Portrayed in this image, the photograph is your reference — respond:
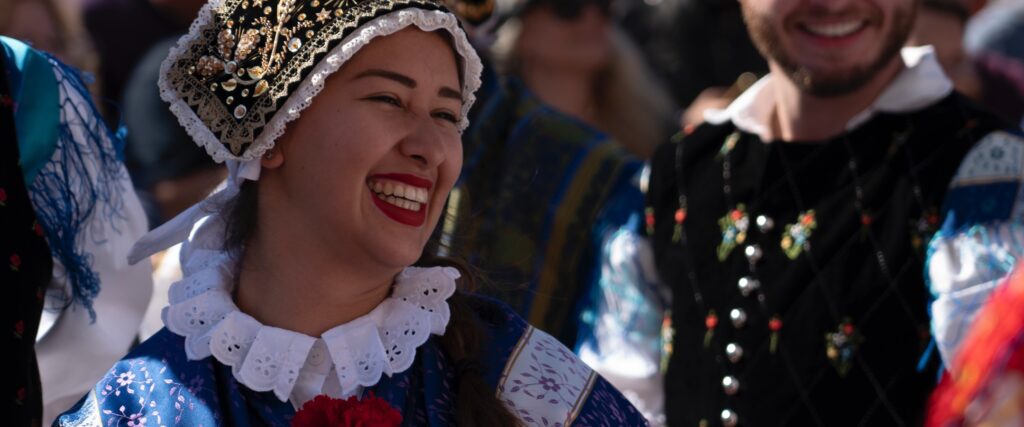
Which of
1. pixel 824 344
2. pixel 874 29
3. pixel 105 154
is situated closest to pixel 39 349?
pixel 105 154

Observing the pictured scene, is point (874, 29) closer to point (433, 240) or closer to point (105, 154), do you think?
point (433, 240)

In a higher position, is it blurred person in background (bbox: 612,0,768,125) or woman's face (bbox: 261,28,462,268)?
blurred person in background (bbox: 612,0,768,125)

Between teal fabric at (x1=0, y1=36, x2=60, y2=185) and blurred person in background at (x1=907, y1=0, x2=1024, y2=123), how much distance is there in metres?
3.30

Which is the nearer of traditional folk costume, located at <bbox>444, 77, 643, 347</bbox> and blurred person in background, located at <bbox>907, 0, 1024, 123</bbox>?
traditional folk costume, located at <bbox>444, 77, 643, 347</bbox>

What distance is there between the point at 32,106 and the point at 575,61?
2938 mm

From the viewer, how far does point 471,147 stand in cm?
466

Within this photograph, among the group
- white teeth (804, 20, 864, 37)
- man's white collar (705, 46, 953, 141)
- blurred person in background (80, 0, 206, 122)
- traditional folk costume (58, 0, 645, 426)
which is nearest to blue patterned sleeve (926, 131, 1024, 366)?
man's white collar (705, 46, 953, 141)

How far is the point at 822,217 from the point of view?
383 cm

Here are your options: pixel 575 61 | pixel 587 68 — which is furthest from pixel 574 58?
pixel 587 68

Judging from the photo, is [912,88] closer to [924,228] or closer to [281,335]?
[924,228]

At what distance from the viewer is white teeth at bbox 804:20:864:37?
12.7ft

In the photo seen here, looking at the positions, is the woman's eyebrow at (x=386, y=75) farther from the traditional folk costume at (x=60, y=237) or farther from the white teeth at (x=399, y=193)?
the traditional folk costume at (x=60, y=237)

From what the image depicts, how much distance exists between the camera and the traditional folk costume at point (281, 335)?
8.97ft

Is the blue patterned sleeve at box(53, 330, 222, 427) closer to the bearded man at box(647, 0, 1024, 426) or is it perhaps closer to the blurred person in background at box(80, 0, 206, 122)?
the bearded man at box(647, 0, 1024, 426)
